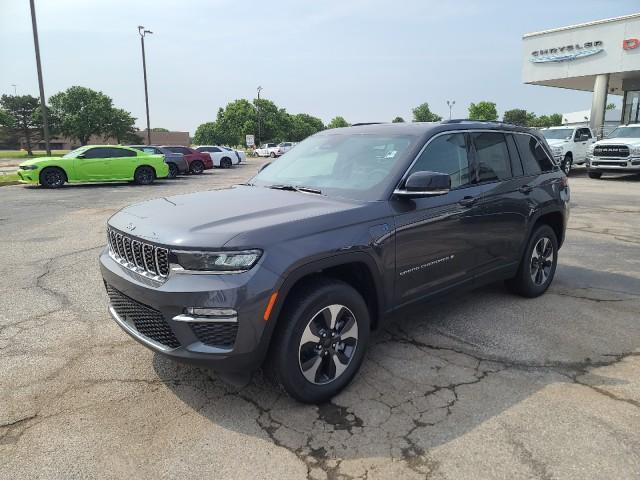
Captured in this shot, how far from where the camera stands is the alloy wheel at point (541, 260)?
196 inches

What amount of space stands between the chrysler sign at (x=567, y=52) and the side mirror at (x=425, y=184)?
31.2 m

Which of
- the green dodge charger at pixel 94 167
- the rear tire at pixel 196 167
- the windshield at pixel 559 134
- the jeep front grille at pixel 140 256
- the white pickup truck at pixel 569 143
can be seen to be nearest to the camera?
the jeep front grille at pixel 140 256

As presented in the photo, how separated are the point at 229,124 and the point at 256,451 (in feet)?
302

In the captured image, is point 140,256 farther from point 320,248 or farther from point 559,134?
point 559,134

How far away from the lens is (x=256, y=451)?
264cm

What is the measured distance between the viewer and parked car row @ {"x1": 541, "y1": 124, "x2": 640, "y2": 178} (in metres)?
17.7

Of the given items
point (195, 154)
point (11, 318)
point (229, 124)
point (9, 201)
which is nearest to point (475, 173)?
point (11, 318)

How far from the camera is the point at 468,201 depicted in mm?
4012

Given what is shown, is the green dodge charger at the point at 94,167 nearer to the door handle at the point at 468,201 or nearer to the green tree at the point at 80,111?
the door handle at the point at 468,201

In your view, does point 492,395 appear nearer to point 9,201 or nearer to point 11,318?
point 11,318

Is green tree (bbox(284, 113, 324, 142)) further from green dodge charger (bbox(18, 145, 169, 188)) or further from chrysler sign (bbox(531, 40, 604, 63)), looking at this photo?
green dodge charger (bbox(18, 145, 169, 188))

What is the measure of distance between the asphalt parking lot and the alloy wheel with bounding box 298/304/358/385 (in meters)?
0.22

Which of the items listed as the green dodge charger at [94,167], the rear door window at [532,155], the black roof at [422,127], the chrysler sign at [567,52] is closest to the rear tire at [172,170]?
the green dodge charger at [94,167]

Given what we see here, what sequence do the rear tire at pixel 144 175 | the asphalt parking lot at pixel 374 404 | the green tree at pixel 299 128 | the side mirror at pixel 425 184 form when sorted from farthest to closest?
the green tree at pixel 299 128, the rear tire at pixel 144 175, the side mirror at pixel 425 184, the asphalt parking lot at pixel 374 404
